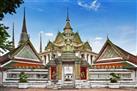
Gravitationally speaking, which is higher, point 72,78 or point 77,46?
point 77,46

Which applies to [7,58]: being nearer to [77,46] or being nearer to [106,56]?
[106,56]

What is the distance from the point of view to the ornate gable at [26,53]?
2522cm

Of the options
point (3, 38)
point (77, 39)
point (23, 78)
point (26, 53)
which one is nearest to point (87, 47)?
point (77, 39)

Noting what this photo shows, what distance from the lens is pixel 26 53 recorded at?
86.6 ft

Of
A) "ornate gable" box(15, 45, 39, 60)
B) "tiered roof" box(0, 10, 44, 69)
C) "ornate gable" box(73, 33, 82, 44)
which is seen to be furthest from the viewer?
"ornate gable" box(73, 33, 82, 44)

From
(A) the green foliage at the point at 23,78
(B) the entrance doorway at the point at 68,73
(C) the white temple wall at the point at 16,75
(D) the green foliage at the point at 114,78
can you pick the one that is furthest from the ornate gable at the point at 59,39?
(D) the green foliage at the point at 114,78

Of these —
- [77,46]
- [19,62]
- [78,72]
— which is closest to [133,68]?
[78,72]

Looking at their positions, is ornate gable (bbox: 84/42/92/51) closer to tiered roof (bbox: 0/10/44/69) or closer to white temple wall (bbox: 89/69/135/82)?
tiered roof (bbox: 0/10/44/69)

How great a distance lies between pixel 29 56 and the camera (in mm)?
26859

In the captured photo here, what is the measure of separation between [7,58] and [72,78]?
7033mm

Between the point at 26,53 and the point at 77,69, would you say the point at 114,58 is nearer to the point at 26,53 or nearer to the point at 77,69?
the point at 77,69

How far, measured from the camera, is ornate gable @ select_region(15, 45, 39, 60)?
25.2m

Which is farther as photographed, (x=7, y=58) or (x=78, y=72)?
(x=7, y=58)

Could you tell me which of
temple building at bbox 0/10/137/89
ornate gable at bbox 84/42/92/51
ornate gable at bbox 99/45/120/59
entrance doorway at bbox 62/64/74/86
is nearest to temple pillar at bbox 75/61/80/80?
temple building at bbox 0/10/137/89
